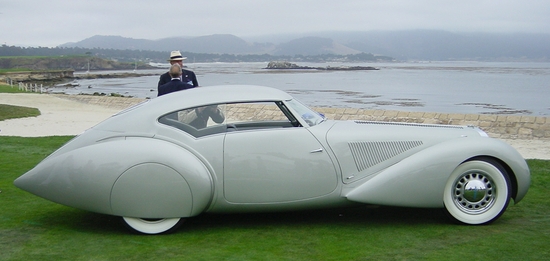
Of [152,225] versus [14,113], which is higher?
[152,225]

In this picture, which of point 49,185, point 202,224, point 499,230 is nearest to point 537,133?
point 499,230

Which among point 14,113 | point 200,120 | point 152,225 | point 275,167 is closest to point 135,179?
point 152,225

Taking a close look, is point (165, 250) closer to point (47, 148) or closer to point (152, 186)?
point (152, 186)

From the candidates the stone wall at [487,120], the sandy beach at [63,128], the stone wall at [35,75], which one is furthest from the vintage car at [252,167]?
the stone wall at [35,75]

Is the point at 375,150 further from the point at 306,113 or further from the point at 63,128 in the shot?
the point at 63,128

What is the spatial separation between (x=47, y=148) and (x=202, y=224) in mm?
6996

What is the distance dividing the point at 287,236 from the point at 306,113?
1332 millimetres

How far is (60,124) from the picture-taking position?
19875 mm

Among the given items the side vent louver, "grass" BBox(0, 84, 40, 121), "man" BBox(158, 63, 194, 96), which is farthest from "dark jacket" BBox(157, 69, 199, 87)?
"grass" BBox(0, 84, 40, 121)

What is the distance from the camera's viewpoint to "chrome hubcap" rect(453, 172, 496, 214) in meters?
6.05

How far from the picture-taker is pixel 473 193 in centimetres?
606

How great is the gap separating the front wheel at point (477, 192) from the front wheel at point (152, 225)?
2.75 m

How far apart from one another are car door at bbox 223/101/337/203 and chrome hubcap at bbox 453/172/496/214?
4.23ft

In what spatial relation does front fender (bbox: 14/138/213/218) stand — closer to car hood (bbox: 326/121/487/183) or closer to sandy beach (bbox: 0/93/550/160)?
car hood (bbox: 326/121/487/183)
